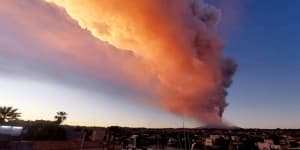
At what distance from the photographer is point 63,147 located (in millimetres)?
31156

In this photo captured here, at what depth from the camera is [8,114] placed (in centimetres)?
5719

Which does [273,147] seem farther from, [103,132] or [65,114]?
[65,114]

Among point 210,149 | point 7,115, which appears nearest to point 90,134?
point 210,149

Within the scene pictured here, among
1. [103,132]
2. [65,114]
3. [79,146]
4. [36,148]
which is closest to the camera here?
[36,148]

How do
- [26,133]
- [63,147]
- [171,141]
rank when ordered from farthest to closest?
[171,141] < [26,133] < [63,147]

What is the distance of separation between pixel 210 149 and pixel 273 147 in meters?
9.49

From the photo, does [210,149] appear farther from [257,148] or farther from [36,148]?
[36,148]

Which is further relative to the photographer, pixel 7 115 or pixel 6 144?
pixel 7 115

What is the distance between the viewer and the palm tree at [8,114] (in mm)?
56156

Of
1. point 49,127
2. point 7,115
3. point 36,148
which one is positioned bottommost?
point 36,148

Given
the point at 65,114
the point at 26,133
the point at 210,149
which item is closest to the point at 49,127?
the point at 26,133

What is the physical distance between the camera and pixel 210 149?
1909 inches

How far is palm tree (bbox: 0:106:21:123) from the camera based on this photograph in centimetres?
5616

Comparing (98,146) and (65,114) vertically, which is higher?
(65,114)
